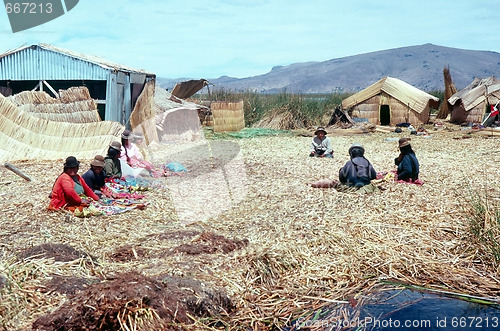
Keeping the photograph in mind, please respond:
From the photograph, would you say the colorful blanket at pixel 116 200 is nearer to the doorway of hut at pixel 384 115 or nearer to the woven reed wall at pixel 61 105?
the woven reed wall at pixel 61 105

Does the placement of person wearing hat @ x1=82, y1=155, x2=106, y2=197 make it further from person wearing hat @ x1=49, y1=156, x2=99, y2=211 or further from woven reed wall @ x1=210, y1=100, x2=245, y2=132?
woven reed wall @ x1=210, y1=100, x2=245, y2=132

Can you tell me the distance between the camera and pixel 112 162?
327 inches

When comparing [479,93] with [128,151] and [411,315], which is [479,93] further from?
[411,315]

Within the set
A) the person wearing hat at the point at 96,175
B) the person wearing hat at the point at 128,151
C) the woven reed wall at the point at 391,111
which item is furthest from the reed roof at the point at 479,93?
the person wearing hat at the point at 96,175

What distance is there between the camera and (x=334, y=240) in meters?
5.88

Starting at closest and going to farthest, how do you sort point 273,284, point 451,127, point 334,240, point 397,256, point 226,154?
point 273,284 → point 397,256 → point 334,240 → point 226,154 → point 451,127

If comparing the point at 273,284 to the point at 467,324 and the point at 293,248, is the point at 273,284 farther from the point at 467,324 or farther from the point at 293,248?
the point at 467,324

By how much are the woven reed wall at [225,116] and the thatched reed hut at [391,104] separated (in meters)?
6.08

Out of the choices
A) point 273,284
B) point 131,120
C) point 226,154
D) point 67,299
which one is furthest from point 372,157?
point 67,299

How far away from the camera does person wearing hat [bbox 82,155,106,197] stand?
7.46 meters

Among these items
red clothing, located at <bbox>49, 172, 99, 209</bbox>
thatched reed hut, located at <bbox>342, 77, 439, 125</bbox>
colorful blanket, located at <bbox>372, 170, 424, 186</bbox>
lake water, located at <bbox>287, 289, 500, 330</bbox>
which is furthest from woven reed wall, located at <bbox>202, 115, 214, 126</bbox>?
lake water, located at <bbox>287, 289, 500, 330</bbox>

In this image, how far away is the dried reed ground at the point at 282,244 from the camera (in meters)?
4.62

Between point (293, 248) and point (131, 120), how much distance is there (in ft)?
31.6

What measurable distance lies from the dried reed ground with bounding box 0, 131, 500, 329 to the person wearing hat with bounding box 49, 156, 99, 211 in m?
0.20
